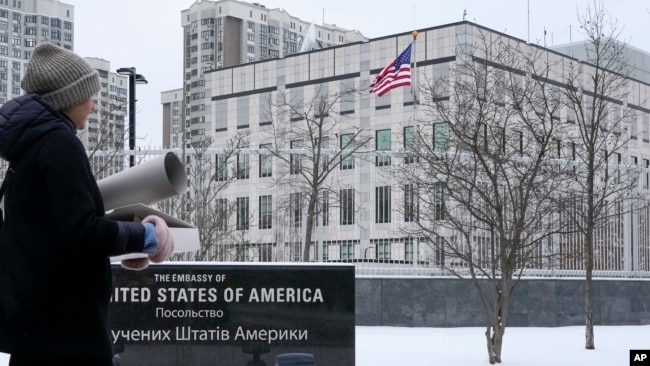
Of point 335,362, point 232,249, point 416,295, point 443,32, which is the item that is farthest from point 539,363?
point 443,32

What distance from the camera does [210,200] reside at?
19969 millimetres

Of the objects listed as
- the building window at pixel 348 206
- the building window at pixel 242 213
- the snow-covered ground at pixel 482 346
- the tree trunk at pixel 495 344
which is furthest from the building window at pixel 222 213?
the tree trunk at pixel 495 344

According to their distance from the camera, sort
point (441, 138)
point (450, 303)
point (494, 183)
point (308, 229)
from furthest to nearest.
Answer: point (308, 229) < point (450, 303) < point (441, 138) < point (494, 183)

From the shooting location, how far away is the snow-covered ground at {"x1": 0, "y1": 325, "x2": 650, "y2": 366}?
41.2 ft

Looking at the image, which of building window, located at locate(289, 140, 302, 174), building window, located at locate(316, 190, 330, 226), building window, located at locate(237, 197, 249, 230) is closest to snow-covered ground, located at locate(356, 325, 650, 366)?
building window, located at locate(316, 190, 330, 226)

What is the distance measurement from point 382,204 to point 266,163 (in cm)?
264

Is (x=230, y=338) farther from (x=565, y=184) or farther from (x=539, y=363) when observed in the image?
(x=565, y=184)

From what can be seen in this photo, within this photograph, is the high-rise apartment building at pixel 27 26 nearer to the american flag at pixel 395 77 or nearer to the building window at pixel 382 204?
the american flag at pixel 395 77

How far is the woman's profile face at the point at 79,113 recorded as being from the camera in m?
3.24

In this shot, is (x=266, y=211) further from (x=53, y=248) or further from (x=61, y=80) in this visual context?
(x=53, y=248)

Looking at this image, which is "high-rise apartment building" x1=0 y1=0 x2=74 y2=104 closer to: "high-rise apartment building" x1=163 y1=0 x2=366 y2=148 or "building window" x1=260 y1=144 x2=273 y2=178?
"high-rise apartment building" x1=163 y1=0 x2=366 y2=148

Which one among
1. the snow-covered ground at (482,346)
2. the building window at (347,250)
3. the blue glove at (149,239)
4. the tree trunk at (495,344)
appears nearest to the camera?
the blue glove at (149,239)

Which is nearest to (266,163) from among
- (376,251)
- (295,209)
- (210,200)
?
(210,200)

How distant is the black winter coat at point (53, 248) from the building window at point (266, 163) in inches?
638
